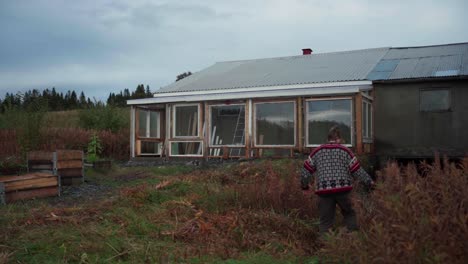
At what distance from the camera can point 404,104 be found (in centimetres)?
1515

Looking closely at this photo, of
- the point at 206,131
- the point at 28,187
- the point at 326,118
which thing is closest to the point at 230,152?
the point at 206,131

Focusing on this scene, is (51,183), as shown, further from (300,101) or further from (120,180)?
(300,101)

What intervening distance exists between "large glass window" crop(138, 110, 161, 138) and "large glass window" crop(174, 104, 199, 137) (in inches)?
59.6

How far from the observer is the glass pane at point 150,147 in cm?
1716

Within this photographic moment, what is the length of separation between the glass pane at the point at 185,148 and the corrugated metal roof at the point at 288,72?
271cm

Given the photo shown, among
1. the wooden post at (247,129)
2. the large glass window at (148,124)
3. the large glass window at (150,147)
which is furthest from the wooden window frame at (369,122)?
the large glass window at (148,124)

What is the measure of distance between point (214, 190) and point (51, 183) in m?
3.26

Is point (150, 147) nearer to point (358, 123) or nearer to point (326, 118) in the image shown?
point (326, 118)

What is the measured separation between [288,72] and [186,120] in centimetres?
496

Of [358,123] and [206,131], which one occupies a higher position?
[358,123]

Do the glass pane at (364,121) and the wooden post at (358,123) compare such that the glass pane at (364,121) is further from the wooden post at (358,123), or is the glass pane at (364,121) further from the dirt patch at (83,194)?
the dirt patch at (83,194)

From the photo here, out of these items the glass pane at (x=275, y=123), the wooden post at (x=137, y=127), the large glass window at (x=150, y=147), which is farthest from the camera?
the large glass window at (x=150, y=147)

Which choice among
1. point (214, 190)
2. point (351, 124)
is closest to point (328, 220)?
point (214, 190)

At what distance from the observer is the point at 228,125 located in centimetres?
A: 1593
